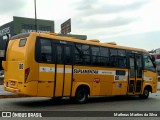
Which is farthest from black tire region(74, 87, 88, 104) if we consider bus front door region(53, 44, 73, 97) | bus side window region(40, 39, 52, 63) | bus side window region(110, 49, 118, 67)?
bus side window region(110, 49, 118, 67)

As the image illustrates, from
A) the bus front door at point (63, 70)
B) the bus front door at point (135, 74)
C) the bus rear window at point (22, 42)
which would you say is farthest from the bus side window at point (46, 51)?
the bus front door at point (135, 74)

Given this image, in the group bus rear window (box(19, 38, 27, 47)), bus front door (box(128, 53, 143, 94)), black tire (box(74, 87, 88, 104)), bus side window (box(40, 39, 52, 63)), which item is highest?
bus rear window (box(19, 38, 27, 47))

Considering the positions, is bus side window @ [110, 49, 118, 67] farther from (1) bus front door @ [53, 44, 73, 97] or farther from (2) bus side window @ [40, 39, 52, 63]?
(2) bus side window @ [40, 39, 52, 63]

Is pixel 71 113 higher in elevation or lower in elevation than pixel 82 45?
lower

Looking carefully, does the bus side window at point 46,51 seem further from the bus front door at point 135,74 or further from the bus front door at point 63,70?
the bus front door at point 135,74

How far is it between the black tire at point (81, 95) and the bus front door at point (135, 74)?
148 inches

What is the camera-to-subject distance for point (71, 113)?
1298 cm

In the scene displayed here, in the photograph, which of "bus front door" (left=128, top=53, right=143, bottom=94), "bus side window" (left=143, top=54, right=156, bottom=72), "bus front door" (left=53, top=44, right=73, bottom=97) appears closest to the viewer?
"bus front door" (left=53, top=44, right=73, bottom=97)

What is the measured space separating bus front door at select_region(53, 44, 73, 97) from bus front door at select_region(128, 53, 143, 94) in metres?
4.86

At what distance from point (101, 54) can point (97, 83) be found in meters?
1.43

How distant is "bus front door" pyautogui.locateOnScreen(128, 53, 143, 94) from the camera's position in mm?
19641

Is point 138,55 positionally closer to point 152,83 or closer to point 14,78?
point 152,83

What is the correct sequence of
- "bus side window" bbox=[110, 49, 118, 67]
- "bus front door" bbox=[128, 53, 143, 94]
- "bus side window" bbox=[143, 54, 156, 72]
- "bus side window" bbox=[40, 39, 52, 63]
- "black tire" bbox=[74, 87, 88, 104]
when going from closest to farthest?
"bus side window" bbox=[40, 39, 52, 63], "black tire" bbox=[74, 87, 88, 104], "bus side window" bbox=[110, 49, 118, 67], "bus front door" bbox=[128, 53, 143, 94], "bus side window" bbox=[143, 54, 156, 72]

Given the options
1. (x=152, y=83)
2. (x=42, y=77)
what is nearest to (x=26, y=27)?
(x=152, y=83)
